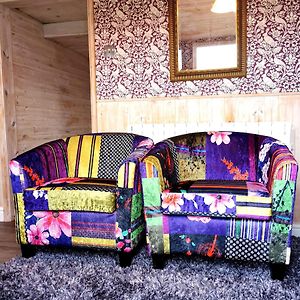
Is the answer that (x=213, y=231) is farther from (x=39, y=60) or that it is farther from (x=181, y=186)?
(x=39, y=60)

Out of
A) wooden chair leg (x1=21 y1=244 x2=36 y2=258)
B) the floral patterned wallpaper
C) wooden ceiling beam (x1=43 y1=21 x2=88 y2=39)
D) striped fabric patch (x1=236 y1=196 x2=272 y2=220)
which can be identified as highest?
wooden ceiling beam (x1=43 y1=21 x2=88 y2=39)

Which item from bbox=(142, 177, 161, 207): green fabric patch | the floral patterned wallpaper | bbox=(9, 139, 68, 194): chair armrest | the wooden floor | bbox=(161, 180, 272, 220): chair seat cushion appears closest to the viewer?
bbox=(161, 180, 272, 220): chair seat cushion

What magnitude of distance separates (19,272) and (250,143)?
173cm

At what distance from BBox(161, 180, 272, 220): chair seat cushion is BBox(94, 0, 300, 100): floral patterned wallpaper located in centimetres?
107

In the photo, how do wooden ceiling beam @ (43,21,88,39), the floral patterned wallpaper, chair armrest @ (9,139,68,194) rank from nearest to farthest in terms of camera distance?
1. chair armrest @ (9,139,68,194)
2. the floral patterned wallpaper
3. wooden ceiling beam @ (43,21,88,39)

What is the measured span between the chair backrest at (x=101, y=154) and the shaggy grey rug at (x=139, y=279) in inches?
26.0

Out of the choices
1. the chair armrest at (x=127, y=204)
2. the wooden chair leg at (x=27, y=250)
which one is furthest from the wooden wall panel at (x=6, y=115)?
the chair armrest at (x=127, y=204)

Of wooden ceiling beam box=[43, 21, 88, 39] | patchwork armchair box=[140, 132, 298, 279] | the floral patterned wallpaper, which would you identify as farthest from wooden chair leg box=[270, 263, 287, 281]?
wooden ceiling beam box=[43, 21, 88, 39]

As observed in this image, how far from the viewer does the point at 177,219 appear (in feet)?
6.62

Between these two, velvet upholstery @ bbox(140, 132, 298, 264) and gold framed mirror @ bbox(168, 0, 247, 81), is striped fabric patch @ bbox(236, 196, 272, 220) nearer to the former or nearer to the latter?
velvet upholstery @ bbox(140, 132, 298, 264)

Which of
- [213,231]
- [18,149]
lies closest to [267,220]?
[213,231]

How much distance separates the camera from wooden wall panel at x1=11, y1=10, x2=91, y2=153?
3.58 meters

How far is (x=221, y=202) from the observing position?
6.35 ft

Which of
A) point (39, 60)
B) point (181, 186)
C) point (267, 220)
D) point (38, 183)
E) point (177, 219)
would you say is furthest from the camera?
point (39, 60)
